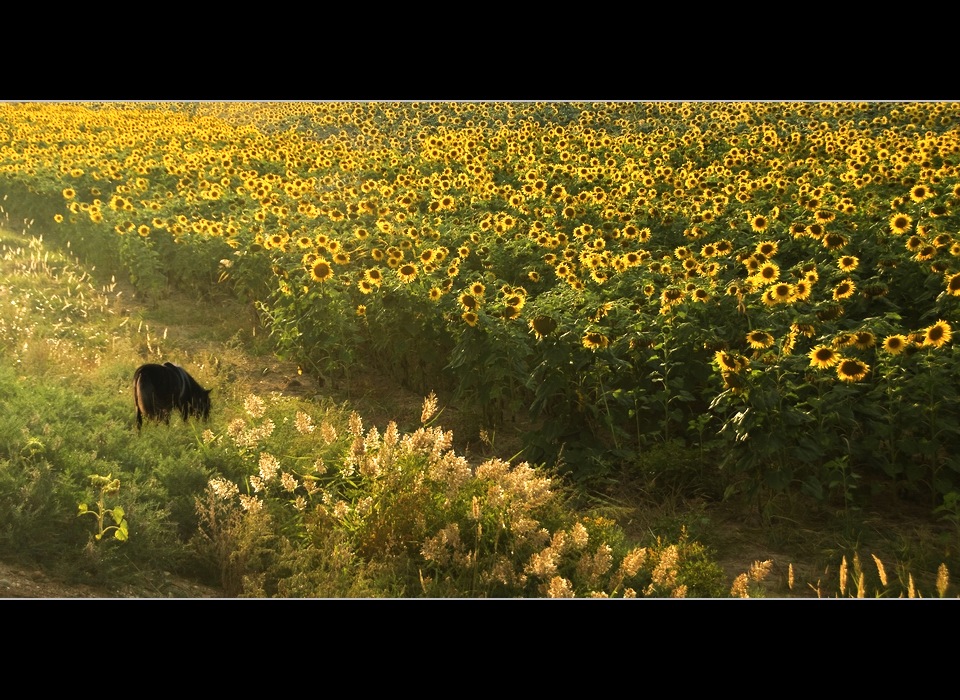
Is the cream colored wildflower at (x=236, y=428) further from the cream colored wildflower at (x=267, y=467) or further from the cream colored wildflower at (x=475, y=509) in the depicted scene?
the cream colored wildflower at (x=475, y=509)

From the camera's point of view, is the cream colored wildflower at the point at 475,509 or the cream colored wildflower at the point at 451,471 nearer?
the cream colored wildflower at the point at 475,509

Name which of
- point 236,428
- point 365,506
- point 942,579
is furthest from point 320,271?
point 942,579

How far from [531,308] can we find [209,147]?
288 cm

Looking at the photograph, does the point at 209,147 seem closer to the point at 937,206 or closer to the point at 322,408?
the point at 322,408

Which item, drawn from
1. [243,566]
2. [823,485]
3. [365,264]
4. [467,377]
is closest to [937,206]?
[823,485]

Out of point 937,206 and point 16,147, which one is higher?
point 16,147

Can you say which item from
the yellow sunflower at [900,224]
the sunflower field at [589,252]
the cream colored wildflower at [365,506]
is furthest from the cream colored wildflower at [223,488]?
the yellow sunflower at [900,224]

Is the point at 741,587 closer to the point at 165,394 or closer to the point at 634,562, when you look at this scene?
the point at 634,562

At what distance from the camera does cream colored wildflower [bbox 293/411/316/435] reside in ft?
14.7

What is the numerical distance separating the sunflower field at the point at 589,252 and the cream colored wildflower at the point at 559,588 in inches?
39.4

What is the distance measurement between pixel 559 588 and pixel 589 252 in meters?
2.58

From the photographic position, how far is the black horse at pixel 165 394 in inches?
193

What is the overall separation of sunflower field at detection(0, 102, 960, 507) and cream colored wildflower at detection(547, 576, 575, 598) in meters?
1.00

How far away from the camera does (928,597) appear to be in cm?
403
